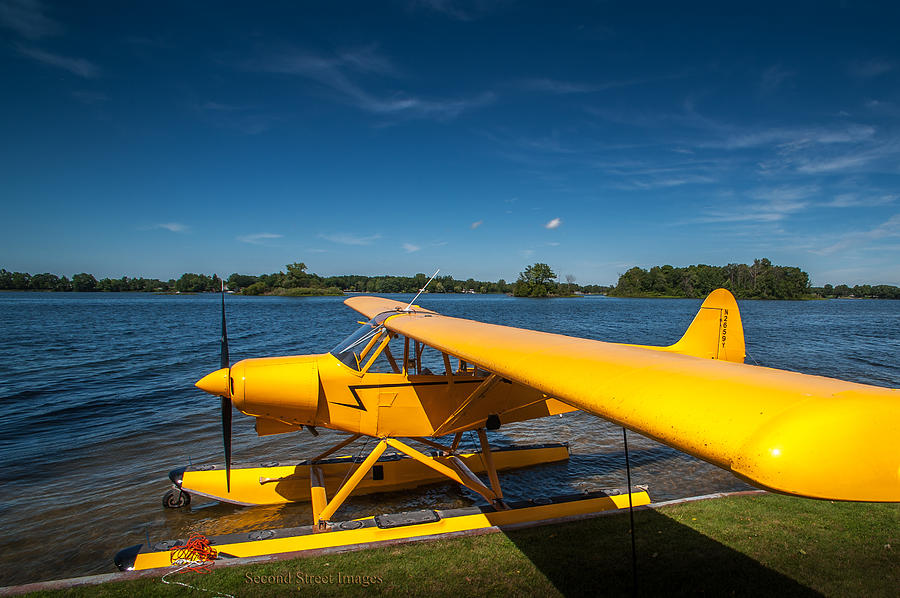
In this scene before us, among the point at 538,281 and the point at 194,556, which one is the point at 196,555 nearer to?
the point at 194,556

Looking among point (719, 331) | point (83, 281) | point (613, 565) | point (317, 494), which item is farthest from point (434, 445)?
point (83, 281)

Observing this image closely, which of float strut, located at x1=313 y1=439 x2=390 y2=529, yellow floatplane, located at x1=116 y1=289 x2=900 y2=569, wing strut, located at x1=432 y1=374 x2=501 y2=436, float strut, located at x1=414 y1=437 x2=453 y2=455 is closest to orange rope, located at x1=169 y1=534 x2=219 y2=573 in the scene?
yellow floatplane, located at x1=116 y1=289 x2=900 y2=569

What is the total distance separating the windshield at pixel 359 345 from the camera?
204 inches

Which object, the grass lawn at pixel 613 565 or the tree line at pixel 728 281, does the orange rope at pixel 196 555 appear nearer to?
the grass lawn at pixel 613 565

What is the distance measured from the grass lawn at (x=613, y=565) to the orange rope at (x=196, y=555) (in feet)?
0.46

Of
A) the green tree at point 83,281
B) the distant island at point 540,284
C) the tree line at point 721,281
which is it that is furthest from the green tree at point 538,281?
the green tree at point 83,281

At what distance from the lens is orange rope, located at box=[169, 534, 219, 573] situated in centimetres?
413

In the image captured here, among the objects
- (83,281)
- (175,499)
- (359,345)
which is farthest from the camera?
(83,281)

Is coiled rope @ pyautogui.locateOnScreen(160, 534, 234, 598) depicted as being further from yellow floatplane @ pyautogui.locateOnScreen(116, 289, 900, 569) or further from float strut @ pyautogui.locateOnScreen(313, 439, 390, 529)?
float strut @ pyautogui.locateOnScreen(313, 439, 390, 529)

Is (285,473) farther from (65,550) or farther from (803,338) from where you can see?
(803,338)

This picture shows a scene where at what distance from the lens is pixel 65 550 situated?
552cm

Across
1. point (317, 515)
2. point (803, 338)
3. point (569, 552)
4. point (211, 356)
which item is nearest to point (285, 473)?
point (317, 515)

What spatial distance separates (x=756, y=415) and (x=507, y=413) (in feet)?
14.7

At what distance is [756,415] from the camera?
4.89ft
